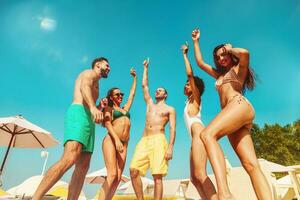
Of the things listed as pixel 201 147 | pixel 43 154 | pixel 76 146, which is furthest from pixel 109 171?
pixel 43 154

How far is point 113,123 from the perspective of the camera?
5812 mm

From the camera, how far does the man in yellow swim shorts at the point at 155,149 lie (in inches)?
230

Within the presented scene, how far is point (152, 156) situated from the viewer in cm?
617

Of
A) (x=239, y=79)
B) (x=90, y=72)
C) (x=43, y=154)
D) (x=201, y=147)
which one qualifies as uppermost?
(x=43, y=154)

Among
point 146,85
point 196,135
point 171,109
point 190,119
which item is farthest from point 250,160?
point 146,85

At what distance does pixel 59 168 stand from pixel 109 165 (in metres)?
1.20

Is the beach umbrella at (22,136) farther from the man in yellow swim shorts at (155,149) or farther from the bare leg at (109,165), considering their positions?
the bare leg at (109,165)

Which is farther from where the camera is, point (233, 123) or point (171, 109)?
point (171, 109)

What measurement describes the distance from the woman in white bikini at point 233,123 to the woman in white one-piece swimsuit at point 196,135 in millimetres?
661

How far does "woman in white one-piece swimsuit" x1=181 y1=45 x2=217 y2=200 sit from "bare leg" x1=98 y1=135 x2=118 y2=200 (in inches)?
62.6

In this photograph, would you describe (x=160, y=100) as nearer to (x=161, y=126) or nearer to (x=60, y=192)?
(x=161, y=126)

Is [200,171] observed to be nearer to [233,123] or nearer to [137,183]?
[233,123]

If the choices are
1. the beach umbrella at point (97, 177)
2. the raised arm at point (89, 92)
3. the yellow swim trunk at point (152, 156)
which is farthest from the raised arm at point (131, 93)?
the beach umbrella at point (97, 177)

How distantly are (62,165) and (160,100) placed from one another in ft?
12.3
